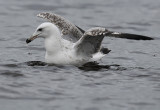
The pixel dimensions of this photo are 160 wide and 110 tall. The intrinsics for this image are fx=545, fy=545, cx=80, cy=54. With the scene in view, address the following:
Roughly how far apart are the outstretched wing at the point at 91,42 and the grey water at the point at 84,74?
1.41 feet

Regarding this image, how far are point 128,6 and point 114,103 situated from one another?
1132 cm

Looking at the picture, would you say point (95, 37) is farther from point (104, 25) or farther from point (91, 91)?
point (104, 25)

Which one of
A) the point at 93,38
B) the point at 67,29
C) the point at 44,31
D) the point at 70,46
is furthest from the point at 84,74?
the point at 67,29

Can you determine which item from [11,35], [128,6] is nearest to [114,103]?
[11,35]

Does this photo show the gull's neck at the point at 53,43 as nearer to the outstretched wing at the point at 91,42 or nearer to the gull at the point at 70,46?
the gull at the point at 70,46

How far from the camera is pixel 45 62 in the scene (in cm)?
1229

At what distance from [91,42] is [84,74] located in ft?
3.70

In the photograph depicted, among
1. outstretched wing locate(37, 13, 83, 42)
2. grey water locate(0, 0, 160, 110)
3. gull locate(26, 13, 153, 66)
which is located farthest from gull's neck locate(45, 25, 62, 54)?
outstretched wing locate(37, 13, 83, 42)

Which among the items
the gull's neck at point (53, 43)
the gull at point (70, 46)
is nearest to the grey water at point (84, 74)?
the gull at point (70, 46)

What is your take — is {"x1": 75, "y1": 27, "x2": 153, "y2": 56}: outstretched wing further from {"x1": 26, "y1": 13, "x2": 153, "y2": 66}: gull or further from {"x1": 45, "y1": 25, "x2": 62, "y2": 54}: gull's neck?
{"x1": 45, "y1": 25, "x2": 62, "y2": 54}: gull's neck

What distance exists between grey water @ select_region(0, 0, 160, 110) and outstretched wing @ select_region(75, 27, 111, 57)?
43 cm

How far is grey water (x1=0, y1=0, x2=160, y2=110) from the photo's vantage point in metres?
9.50

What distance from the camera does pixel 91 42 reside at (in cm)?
1234

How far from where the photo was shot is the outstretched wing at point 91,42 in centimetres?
1171
